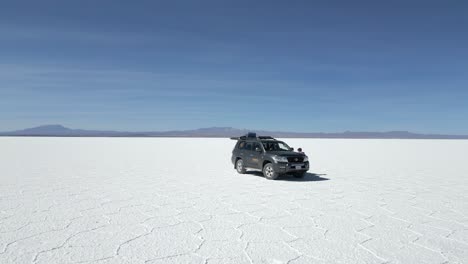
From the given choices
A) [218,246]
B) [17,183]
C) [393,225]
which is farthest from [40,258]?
[17,183]

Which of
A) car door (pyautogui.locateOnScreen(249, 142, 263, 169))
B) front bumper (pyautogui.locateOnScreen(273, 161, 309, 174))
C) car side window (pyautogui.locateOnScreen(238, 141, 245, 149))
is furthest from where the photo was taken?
car side window (pyautogui.locateOnScreen(238, 141, 245, 149))

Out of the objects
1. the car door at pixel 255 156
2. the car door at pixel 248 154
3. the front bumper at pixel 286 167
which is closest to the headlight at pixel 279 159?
→ the front bumper at pixel 286 167

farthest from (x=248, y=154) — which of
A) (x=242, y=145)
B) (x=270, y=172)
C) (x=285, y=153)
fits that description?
(x=285, y=153)

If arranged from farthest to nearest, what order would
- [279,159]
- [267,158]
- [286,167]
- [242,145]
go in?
1. [242,145]
2. [267,158]
3. [279,159]
4. [286,167]

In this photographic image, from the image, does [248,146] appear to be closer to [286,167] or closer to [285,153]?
[285,153]

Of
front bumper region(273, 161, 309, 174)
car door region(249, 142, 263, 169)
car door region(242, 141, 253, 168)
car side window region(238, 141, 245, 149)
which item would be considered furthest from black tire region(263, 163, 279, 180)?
car side window region(238, 141, 245, 149)

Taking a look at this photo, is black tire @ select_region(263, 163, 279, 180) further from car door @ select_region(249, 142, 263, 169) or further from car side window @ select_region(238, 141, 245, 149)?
car side window @ select_region(238, 141, 245, 149)

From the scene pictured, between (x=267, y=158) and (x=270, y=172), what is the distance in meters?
0.53

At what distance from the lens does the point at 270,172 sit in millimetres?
13383

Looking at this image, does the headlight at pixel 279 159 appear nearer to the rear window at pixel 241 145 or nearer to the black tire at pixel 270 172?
the black tire at pixel 270 172

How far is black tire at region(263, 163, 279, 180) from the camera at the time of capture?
517 inches

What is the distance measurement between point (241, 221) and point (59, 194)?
5.57 meters

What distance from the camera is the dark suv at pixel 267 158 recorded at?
1298 cm

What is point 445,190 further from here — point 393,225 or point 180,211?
point 180,211
